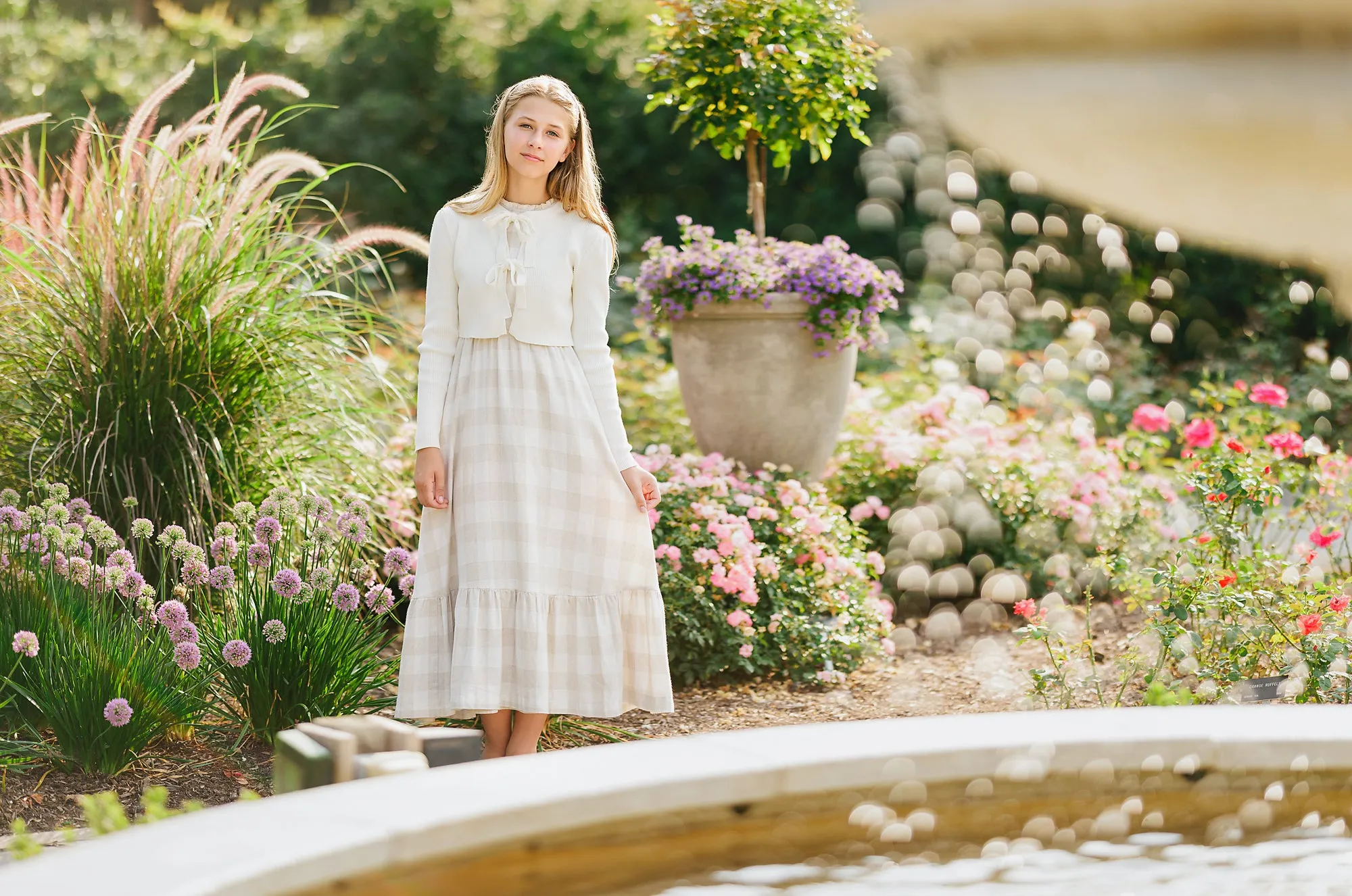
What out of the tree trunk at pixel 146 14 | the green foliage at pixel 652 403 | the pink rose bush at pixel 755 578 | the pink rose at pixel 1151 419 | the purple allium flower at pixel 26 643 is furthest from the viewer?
the tree trunk at pixel 146 14

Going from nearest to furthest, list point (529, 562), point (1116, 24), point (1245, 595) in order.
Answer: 1. point (1116, 24)
2. point (529, 562)
3. point (1245, 595)

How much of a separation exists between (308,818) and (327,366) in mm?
2618

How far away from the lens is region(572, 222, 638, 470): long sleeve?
3.00 metres

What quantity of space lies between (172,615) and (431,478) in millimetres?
602

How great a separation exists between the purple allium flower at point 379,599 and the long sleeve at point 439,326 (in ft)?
1.39

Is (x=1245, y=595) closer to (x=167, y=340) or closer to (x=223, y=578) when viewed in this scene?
(x=223, y=578)

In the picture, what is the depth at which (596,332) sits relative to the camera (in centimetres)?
301

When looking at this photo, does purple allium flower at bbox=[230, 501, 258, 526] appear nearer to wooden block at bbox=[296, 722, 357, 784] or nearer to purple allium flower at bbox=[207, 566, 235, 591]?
purple allium flower at bbox=[207, 566, 235, 591]

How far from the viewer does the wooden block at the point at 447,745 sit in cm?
192

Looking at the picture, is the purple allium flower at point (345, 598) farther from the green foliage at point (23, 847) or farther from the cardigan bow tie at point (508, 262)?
the green foliage at point (23, 847)

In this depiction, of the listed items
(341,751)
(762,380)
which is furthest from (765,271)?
(341,751)

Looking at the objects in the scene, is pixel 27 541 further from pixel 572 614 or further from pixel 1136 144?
pixel 1136 144

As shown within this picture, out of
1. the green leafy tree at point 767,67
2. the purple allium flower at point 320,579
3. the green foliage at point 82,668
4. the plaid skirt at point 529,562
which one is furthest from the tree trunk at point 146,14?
the plaid skirt at point 529,562

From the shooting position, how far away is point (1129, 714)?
2023mm
